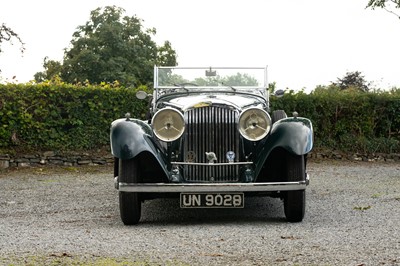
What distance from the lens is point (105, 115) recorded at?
1742cm

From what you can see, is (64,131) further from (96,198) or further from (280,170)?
(280,170)

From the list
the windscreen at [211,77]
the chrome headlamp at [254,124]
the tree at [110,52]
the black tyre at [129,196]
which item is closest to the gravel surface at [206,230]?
the black tyre at [129,196]

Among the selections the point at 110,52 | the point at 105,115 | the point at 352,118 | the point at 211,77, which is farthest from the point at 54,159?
the point at 110,52

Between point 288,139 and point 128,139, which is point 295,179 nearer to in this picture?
point 288,139

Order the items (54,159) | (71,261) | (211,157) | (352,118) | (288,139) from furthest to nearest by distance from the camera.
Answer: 1. (352,118)
2. (54,159)
3. (211,157)
4. (288,139)
5. (71,261)

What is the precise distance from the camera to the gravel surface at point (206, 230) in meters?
5.71

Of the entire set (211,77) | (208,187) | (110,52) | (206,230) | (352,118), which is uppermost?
(110,52)

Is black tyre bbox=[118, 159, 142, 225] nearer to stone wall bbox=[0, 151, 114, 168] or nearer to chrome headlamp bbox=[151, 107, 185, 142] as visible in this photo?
chrome headlamp bbox=[151, 107, 185, 142]

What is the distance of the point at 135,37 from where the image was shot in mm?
46875

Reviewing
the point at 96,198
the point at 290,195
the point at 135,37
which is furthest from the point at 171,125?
the point at 135,37

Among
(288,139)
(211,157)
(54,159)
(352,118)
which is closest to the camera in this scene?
(288,139)

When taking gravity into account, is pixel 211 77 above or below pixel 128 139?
above

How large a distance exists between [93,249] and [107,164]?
11373 millimetres

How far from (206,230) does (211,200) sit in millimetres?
404
